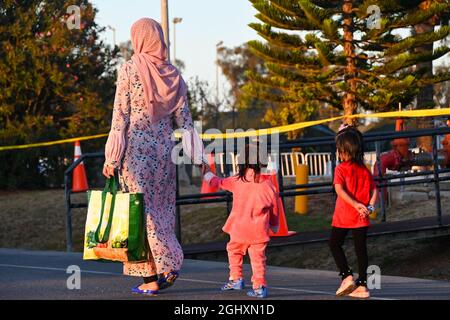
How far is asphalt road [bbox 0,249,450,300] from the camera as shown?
27.6 feet

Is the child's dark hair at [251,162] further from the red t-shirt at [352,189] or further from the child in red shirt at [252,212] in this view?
the red t-shirt at [352,189]

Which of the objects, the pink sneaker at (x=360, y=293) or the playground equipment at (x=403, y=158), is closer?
the pink sneaker at (x=360, y=293)

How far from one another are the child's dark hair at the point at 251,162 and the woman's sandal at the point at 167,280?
2.77 ft

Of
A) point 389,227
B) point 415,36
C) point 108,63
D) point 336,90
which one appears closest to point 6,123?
point 108,63

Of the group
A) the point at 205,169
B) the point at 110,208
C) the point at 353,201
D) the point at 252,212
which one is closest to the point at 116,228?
the point at 110,208

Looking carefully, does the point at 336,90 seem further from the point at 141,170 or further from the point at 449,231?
the point at 141,170

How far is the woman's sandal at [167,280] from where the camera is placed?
829 centimetres

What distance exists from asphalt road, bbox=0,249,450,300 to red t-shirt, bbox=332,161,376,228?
54 cm

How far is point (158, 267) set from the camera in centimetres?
821

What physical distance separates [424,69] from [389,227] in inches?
512

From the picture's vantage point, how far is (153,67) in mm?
8281

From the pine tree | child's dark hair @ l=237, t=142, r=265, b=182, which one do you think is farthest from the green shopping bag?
the pine tree

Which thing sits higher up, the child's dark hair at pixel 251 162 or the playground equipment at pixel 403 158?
the playground equipment at pixel 403 158

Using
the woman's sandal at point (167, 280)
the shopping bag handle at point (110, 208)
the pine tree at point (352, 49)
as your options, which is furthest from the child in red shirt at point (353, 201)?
the pine tree at point (352, 49)
